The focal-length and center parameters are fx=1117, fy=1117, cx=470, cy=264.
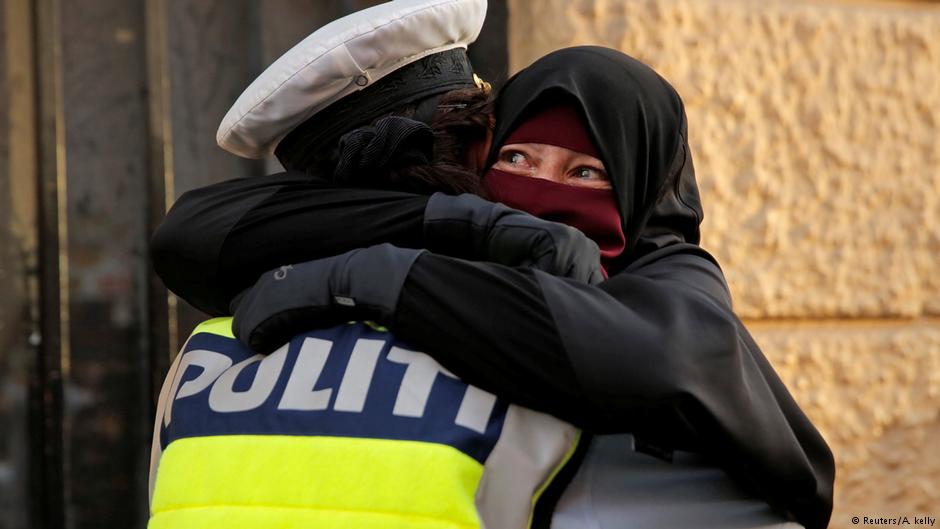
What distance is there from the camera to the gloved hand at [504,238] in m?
1.17

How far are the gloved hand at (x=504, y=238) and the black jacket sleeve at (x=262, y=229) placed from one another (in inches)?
1.2

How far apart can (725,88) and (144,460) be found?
136cm

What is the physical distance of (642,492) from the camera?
1185 millimetres

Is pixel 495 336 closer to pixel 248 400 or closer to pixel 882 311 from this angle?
pixel 248 400

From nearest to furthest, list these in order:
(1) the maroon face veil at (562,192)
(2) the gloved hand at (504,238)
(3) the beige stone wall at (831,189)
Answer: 1. (2) the gloved hand at (504,238)
2. (1) the maroon face veil at (562,192)
3. (3) the beige stone wall at (831,189)

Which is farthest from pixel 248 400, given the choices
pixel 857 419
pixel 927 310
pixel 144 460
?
pixel 927 310

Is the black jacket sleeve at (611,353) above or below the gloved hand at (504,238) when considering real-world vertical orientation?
below

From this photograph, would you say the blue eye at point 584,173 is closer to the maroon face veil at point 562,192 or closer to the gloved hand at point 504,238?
the maroon face veil at point 562,192

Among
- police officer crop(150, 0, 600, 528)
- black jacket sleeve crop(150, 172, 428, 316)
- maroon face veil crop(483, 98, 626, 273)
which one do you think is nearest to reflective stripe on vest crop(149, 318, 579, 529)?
police officer crop(150, 0, 600, 528)

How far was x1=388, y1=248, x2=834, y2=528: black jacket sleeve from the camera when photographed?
108 cm

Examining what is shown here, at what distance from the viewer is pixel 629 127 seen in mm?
1407

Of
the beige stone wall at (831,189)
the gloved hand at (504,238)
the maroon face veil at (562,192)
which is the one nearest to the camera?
the gloved hand at (504,238)

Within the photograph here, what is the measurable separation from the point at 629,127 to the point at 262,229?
47 centimetres

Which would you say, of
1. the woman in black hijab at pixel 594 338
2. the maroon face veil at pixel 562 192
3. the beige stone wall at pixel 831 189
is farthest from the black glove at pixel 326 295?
the beige stone wall at pixel 831 189
